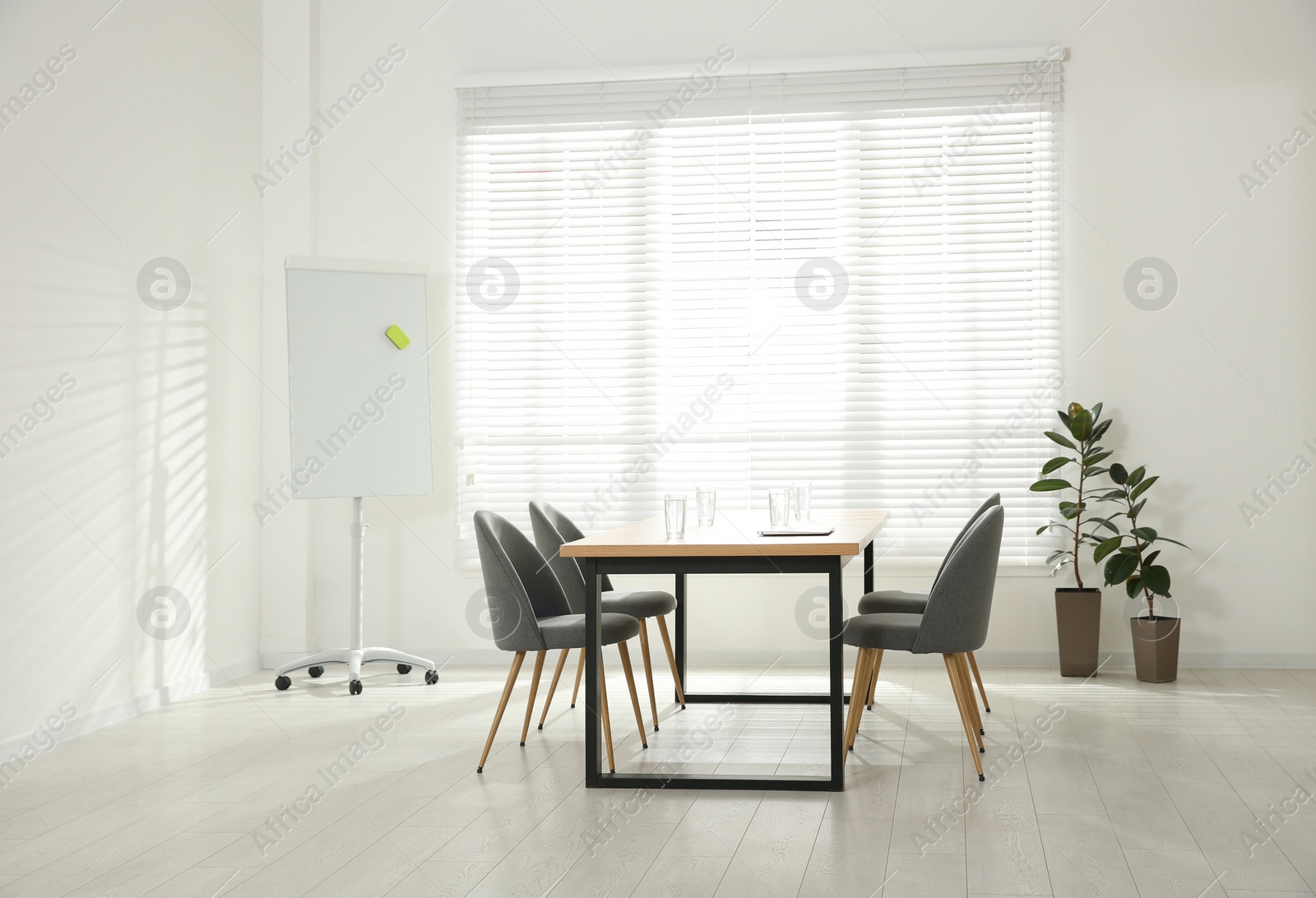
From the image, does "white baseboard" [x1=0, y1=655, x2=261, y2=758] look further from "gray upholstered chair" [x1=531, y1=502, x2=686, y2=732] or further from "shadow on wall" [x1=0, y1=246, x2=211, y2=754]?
"gray upholstered chair" [x1=531, y1=502, x2=686, y2=732]

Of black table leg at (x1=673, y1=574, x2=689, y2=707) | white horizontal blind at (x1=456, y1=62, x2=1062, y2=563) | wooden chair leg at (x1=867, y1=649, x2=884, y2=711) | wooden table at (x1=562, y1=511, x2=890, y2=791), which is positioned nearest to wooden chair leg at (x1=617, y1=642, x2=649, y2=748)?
wooden table at (x1=562, y1=511, x2=890, y2=791)

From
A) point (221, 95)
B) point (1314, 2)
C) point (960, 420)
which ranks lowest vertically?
point (960, 420)

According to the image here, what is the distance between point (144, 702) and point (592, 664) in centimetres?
239

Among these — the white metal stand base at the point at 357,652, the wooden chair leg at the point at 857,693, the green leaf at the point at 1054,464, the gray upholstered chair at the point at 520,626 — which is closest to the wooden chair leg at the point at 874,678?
the wooden chair leg at the point at 857,693

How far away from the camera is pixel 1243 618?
523 cm

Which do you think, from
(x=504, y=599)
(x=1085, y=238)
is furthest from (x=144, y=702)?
(x=1085, y=238)

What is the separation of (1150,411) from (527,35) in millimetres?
3667

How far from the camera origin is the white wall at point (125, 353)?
13.0 feet

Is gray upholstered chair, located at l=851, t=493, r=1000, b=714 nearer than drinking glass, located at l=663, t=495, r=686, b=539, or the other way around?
drinking glass, located at l=663, t=495, r=686, b=539

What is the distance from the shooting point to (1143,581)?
4934mm

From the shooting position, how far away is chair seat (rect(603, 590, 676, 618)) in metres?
4.03

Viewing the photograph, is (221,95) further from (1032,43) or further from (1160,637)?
(1160,637)

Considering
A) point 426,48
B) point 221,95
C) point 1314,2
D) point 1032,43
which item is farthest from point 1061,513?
point 221,95

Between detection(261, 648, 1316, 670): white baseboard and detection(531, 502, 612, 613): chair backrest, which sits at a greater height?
detection(531, 502, 612, 613): chair backrest
